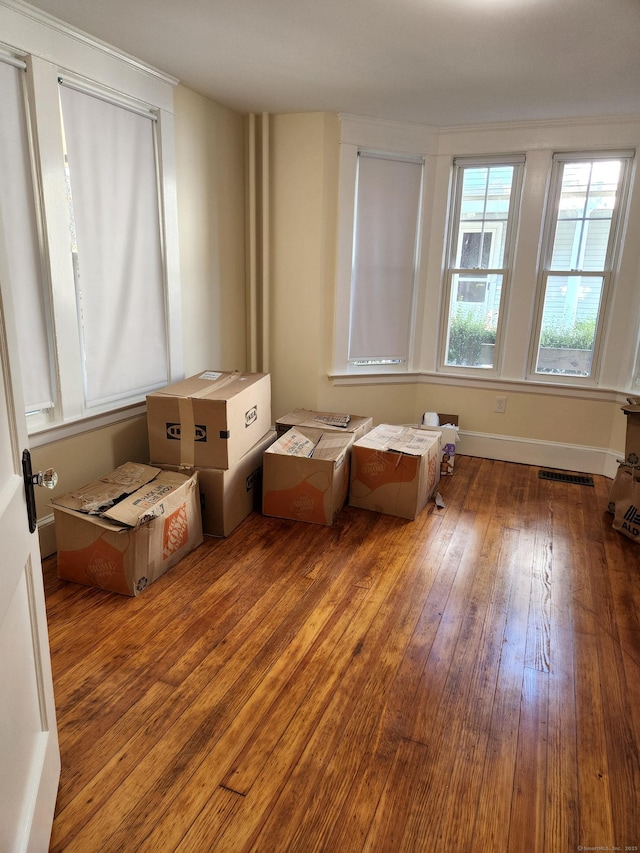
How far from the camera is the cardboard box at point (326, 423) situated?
3.36 metres

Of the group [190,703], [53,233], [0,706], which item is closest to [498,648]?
[190,703]

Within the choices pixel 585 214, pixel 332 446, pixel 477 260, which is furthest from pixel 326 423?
pixel 585 214

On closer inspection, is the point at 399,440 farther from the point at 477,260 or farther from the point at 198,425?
the point at 477,260

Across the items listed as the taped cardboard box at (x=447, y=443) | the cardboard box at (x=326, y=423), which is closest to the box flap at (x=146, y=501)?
the cardboard box at (x=326, y=423)

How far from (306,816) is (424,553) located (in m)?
1.55

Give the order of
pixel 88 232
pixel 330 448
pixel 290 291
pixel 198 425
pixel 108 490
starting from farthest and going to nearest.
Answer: pixel 290 291, pixel 330 448, pixel 198 425, pixel 88 232, pixel 108 490

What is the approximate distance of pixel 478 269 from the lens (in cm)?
407

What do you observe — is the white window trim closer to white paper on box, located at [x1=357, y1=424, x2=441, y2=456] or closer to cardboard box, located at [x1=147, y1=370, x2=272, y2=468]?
cardboard box, located at [x1=147, y1=370, x2=272, y2=468]

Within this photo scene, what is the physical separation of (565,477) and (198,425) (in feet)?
8.89

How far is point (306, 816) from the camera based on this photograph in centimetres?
141

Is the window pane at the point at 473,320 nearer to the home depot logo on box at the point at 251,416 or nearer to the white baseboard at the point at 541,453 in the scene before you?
the white baseboard at the point at 541,453

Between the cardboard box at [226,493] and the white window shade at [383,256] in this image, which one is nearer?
the cardboard box at [226,493]

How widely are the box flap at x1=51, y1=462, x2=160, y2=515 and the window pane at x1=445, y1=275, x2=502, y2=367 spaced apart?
2.58 m

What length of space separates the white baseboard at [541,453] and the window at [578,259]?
0.54 m
